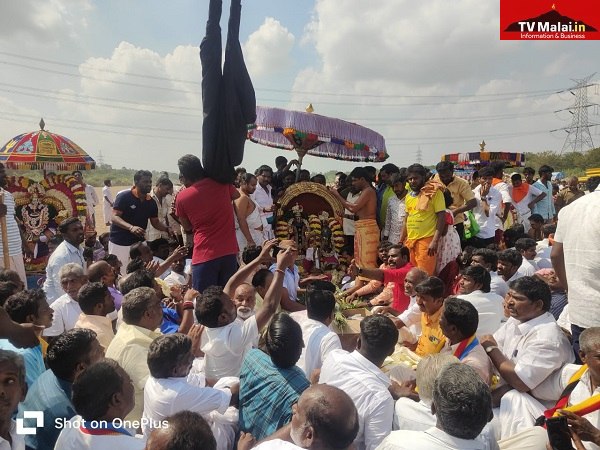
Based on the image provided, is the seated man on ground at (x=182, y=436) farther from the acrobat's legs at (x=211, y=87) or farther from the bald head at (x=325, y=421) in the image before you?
the acrobat's legs at (x=211, y=87)

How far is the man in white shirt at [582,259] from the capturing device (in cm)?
295

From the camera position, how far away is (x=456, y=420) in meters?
1.83

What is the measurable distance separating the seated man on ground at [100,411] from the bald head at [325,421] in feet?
2.43

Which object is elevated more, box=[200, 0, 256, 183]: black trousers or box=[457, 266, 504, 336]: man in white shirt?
box=[200, 0, 256, 183]: black trousers

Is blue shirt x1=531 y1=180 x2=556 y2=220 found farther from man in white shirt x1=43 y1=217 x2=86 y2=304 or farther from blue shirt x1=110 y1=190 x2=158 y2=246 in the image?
man in white shirt x1=43 y1=217 x2=86 y2=304

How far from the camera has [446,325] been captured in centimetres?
290

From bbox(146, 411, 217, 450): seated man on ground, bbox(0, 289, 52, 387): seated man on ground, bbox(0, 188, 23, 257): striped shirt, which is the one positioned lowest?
bbox(146, 411, 217, 450): seated man on ground

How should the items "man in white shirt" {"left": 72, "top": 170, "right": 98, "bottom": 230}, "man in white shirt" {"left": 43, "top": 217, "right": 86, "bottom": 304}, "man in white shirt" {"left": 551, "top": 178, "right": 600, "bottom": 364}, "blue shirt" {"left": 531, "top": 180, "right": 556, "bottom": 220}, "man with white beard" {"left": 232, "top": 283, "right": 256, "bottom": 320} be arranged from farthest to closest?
"man in white shirt" {"left": 72, "top": 170, "right": 98, "bottom": 230} → "blue shirt" {"left": 531, "top": 180, "right": 556, "bottom": 220} → "man in white shirt" {"left": 43, "top": 217, "right": 86, "bottom": 304} → "man with white beard" {"left": 232, "top": 283, "right": 256, "bottom": 320} → "man in white shirt" {"left": 551, "top": 178, "right": 600, "bottom": 364}

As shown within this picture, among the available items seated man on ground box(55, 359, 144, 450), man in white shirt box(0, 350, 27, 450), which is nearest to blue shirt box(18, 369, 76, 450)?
man in white shirt box(0, 350, 27, 450)

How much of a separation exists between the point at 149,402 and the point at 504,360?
203 cm

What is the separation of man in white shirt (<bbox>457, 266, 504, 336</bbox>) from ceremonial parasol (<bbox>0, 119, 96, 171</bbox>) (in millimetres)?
9432

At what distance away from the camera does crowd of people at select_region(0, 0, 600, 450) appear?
1.98 m

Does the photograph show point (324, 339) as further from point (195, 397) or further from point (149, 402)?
point (149, 402)


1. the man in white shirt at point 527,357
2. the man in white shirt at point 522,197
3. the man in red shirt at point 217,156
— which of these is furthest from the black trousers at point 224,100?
the man in white shirt at point 522,197
